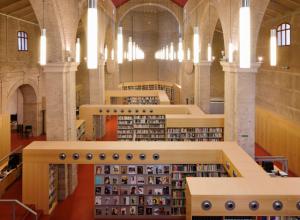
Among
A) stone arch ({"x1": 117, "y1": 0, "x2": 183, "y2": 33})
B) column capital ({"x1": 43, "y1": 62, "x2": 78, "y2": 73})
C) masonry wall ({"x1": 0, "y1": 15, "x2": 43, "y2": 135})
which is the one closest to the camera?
column capital ({"x1": 43, "y1": 62, "x2": 78, "y2": 73})

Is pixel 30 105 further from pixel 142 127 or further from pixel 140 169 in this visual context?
pixel 140 169

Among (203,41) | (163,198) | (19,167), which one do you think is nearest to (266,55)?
(203,41)

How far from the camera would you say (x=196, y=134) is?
60.5ft

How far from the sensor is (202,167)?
13828 millimetres

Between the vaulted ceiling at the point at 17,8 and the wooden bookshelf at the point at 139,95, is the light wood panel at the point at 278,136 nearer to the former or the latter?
the wooden bookshelf at the point at 139,95

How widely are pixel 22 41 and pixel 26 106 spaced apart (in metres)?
4.42

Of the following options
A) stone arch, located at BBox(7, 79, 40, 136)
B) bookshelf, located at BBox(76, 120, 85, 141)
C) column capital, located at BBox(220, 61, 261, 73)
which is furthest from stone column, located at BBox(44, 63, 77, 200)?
stone arch, located at BBox(7, 79, 40, 136)

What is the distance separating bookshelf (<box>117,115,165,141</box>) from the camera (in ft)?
75.5

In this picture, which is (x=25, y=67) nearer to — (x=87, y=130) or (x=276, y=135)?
(x=87, y=130)

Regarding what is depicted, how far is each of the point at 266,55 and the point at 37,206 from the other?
47.7ft

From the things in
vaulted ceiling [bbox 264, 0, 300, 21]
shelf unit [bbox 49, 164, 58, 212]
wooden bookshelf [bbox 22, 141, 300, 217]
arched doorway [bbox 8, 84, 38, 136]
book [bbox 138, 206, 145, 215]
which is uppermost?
vaulted ceiling [bbox 264, 0, 300, 21]

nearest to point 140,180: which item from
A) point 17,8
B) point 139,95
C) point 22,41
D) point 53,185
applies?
point 53,185

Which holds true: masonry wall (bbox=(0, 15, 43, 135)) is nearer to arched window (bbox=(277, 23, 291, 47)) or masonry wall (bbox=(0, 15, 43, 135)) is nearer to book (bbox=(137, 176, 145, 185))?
book (bbox=(137, 176, 145, 185))

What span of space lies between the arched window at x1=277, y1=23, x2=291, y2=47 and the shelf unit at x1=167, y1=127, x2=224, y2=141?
5.20m
